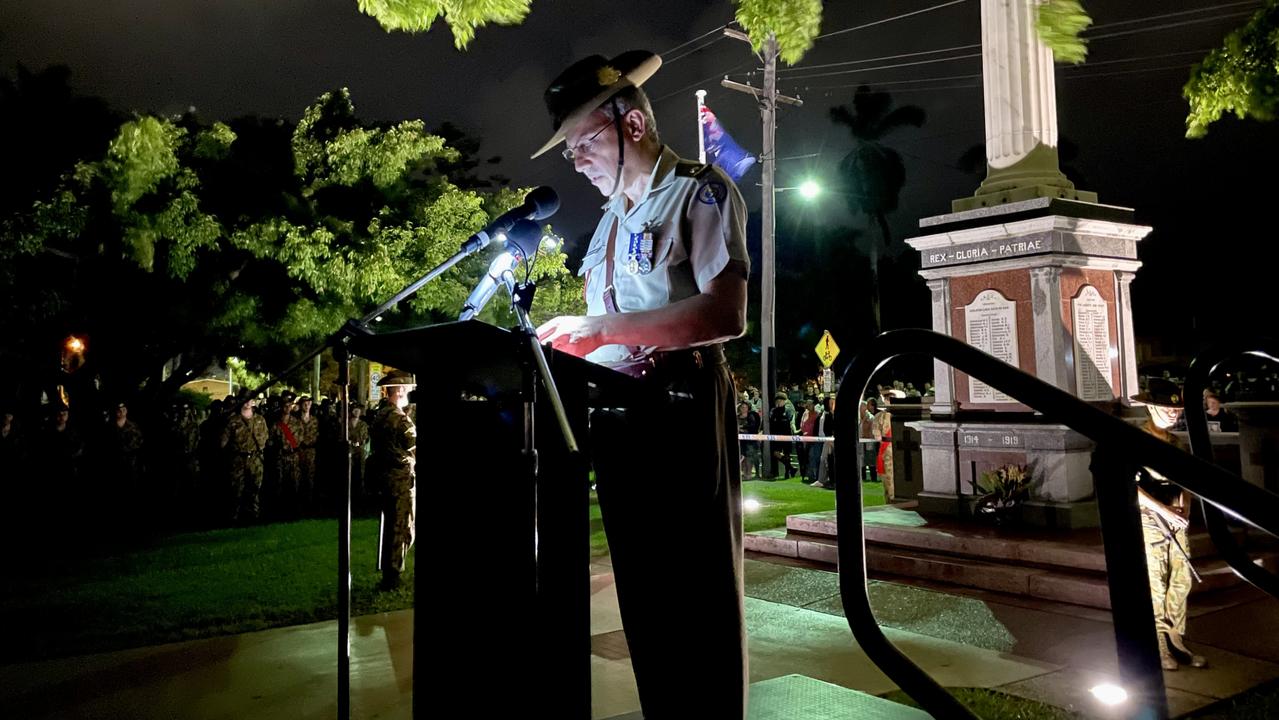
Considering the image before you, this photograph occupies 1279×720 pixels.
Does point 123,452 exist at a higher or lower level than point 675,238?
lower

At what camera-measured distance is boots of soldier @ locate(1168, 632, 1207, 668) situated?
5.43 metres

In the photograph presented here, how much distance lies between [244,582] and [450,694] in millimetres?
7366

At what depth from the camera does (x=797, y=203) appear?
48188 millimetres

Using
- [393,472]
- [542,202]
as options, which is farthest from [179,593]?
[542,202]

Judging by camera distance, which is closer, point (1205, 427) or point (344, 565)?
point (344, 565)

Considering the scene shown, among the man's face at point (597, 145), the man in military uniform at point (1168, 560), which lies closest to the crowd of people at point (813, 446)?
the man in military uniform at point (1168, 560)

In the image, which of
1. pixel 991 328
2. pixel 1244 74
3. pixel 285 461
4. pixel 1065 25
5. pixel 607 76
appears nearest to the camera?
pixel 607 76

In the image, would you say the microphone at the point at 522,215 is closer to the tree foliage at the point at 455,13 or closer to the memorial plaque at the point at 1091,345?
the tree foliage at the point at 455,13

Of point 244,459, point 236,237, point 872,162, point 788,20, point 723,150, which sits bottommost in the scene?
point 244,459

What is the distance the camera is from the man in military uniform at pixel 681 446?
7.66 ft

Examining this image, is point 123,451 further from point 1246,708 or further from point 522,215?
point 1246,708

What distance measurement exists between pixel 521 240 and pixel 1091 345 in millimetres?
8989

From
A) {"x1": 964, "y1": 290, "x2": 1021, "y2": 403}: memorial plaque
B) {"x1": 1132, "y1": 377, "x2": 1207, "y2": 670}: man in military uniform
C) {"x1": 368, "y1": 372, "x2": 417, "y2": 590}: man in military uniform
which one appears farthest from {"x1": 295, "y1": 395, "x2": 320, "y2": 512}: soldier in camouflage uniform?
{"x1": 1132, "y1": 377, "x2": 1207, "y2": 670}: man in military uniform

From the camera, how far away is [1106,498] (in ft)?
7.07
